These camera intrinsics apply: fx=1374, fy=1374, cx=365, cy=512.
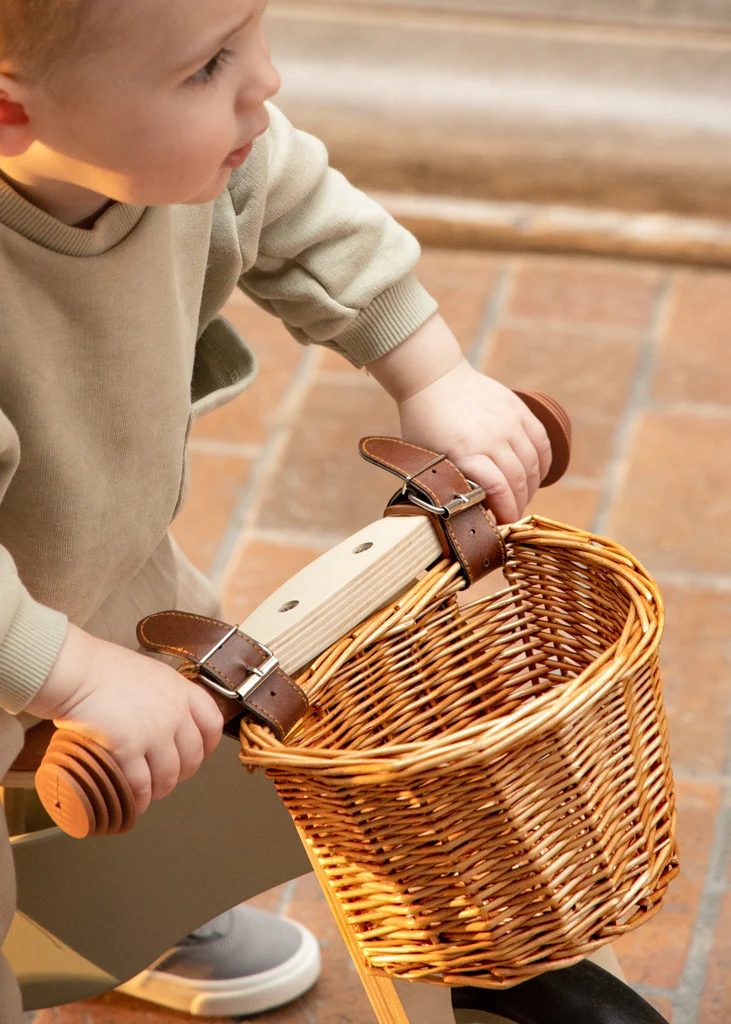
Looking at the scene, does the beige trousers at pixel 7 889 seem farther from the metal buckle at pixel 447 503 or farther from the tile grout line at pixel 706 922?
the tile grout line at pixel 706 922

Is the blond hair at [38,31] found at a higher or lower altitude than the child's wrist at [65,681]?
higher

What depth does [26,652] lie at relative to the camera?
0.80 m

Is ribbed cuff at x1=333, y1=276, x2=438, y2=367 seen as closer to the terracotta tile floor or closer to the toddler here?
the toddler

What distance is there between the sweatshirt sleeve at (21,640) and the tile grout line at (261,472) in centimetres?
95

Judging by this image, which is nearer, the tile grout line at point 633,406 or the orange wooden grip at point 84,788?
the orange wooden grip at point 84,788

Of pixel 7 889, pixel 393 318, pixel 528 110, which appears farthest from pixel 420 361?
pixel 528 110

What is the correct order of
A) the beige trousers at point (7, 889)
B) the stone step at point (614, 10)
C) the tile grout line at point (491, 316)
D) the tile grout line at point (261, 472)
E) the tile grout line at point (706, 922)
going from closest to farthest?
the beige trousers at point (7, 889), the tile grout line at point (706, 922), the tile grout line at point (261, 472), the tile grout line at point (491, 316), the stone step at point (614, 10)

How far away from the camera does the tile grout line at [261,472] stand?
1828 mm

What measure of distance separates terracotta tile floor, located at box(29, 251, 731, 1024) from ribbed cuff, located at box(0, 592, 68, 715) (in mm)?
597

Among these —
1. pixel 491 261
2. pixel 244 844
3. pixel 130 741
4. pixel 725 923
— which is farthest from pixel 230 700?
pixel 491 261

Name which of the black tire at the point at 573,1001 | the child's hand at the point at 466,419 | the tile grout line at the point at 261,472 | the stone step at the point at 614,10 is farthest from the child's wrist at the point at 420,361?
the stone step at the point at 614,10

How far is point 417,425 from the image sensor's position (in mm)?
1054

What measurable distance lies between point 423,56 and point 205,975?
203cm

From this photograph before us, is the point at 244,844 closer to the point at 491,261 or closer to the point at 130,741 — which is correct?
the point at 130,741
